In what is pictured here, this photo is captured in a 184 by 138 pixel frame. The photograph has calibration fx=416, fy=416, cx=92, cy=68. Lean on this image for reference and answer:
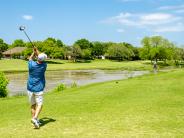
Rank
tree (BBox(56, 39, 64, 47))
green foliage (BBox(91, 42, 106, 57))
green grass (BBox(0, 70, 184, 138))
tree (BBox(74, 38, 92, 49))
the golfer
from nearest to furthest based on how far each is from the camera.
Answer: green grass (BBox(0, 70, 184, 138)), the golfer, tree (BBox(56, 39, 64, 47)), tree (BBox(74, 38, 92, 49)), green foliage (BBox(91, 42, 106, 57))

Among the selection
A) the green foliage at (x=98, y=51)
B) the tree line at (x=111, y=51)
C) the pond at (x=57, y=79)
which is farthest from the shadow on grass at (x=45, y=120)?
the green foliage at (x=98, y=51)

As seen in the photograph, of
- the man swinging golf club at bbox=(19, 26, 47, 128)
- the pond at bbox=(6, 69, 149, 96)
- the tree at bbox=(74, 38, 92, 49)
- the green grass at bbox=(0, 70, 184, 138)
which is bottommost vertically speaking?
the pond at bbox=(6, 69, 149, 96)

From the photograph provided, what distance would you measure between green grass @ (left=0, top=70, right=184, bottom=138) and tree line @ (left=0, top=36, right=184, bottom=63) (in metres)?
109

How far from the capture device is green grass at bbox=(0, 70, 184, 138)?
11859 mm

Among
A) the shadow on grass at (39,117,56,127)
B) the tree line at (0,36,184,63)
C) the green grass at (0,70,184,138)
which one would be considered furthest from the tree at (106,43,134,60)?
the shadow on grass at (39,117,56,127)

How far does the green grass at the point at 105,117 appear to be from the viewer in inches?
467

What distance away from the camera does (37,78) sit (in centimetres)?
1273

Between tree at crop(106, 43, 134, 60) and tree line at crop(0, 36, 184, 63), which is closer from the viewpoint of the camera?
tree line at crop(0, 36, 184, 63)

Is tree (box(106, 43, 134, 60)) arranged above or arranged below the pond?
above

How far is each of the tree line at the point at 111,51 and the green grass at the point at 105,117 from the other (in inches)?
4277

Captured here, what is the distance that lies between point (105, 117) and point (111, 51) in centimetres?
16412

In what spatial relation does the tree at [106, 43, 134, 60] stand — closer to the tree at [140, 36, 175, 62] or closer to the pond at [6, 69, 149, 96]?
the tree at [140, 36, 175, 62]

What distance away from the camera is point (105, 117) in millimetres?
14203

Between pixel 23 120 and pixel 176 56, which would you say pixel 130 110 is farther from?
pixel 176 56
